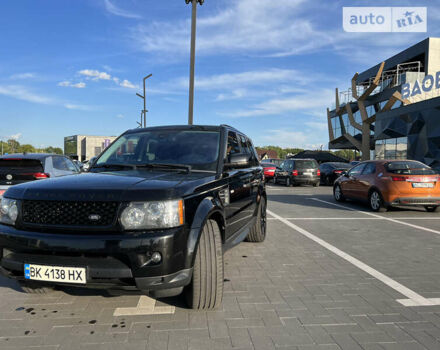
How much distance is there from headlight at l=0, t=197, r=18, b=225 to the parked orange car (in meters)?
8.55

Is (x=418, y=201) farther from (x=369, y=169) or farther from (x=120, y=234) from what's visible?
(x=120, y=234)

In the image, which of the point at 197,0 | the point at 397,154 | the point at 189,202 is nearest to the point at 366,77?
the point at 397,154

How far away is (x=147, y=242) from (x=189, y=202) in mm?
482

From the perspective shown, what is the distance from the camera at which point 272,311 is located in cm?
311

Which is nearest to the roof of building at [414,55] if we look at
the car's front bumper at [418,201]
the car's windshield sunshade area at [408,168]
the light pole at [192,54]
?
the light pole at [192,54]

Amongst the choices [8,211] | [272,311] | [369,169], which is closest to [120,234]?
[8,211]

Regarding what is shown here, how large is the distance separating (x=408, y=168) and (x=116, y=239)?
8488 millimetres

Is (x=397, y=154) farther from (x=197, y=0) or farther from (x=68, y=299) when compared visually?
(x=68, y=299)

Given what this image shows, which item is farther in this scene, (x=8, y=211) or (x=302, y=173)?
(x=302, y=173)

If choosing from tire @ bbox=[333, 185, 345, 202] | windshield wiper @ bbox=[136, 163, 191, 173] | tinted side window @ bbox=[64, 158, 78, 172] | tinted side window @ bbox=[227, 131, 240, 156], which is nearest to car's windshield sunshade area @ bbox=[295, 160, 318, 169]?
tire @ bbox=[333, 185, 345, 202]

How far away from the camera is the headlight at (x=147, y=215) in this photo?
2.60m

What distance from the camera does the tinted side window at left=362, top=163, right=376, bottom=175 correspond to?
9695mm

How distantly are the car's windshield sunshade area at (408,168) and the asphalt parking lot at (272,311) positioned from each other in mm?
4184

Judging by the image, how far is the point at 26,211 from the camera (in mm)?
2803
